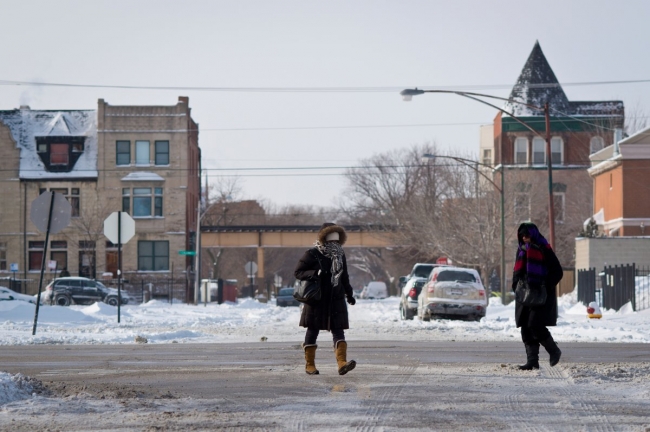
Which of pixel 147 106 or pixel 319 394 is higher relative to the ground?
pixel 147 106

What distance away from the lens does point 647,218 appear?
52.5 meters

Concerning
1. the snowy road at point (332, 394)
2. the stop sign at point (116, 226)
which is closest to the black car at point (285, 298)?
the stop sign at point (116, 226)

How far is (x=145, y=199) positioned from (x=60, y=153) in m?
6.31

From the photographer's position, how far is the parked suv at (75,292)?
53.5 m

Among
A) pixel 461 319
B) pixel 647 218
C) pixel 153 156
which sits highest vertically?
pixel 153 156

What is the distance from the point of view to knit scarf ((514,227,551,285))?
12211 mm

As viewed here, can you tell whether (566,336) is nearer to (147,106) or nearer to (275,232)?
(147,106)

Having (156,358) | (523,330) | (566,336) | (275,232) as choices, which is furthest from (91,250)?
(523,330)

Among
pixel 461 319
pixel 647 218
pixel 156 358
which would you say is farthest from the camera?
pixel 647 218

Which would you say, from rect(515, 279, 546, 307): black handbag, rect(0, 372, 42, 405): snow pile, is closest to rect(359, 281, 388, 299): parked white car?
rect(515, 279, 546, 307): black handbag

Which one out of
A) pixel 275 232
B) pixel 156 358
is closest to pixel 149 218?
pixel 275 232

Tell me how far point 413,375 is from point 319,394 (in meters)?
2.22

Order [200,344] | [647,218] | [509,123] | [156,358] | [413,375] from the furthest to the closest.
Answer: [509,123] < [647,218] < [200,344] < [156,358] < [413,375]

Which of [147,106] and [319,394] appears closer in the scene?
[319,394]
